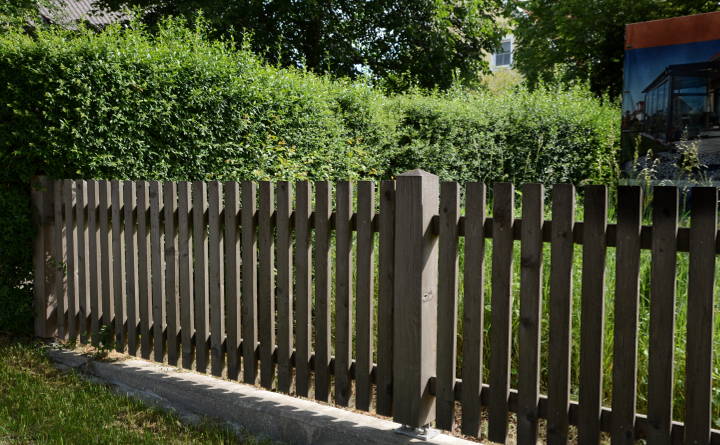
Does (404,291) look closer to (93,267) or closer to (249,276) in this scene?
(249,276)

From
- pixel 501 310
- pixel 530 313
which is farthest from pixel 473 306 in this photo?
pixel 530 313

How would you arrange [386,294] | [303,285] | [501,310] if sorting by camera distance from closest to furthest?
[501,310] → [386,294] → [303,285]

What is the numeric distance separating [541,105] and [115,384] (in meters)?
7.47

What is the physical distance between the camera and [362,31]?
1852cm

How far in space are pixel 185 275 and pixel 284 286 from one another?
0.85m

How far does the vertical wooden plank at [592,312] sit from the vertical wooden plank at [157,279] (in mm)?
2740

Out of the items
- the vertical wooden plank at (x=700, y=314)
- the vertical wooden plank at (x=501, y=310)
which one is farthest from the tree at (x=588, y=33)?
the vertical wooden plank at (x=700, y=314)

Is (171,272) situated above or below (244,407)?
above

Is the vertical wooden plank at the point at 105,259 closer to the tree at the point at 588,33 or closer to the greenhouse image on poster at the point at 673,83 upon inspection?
the greenhouse image on poster at the point at 673,83

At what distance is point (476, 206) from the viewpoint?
2.94m

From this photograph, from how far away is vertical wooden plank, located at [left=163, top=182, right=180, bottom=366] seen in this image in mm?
4203

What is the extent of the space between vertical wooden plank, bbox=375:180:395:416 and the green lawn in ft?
2.33

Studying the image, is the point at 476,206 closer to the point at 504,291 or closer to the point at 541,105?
the point at 504,291

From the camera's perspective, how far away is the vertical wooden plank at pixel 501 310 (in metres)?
2.87
